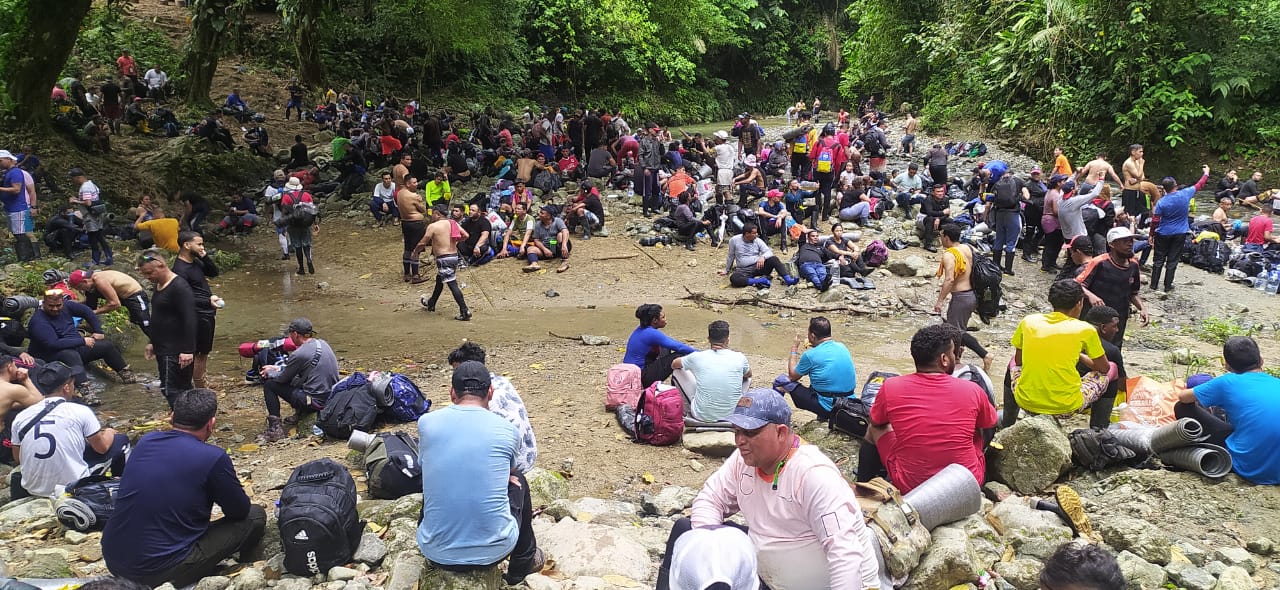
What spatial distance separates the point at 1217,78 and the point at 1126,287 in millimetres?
15436

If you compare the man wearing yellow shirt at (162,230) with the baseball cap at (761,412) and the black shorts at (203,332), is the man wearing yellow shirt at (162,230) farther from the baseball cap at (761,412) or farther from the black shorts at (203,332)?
the baseball cap at (761,412)

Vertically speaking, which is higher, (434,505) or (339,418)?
(434,505)

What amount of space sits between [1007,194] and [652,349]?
699 centimetres

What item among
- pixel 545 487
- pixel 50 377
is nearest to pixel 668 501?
pixel 545 487

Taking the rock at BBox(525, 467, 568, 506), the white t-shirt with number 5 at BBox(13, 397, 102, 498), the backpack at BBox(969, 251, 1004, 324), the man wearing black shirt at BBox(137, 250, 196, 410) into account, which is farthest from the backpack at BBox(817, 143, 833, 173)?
the white t-shirt with number 5 at BBox(13, 397, 102, 498)

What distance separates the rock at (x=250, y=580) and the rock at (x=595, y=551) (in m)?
1.40

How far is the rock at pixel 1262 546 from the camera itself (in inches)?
165

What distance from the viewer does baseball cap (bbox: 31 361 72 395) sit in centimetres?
576

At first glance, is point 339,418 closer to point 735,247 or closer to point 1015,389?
point 1015,389

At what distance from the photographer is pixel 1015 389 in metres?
5.31

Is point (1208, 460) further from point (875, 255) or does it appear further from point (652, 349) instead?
point (875, 255)

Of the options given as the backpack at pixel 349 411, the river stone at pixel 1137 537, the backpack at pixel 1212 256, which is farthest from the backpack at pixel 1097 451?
the backpack at pixel 1212 256

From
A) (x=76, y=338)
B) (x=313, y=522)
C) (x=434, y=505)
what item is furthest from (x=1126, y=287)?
(x=76, y=338)

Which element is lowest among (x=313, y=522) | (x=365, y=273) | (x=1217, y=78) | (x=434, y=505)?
(x=365, y=273)
